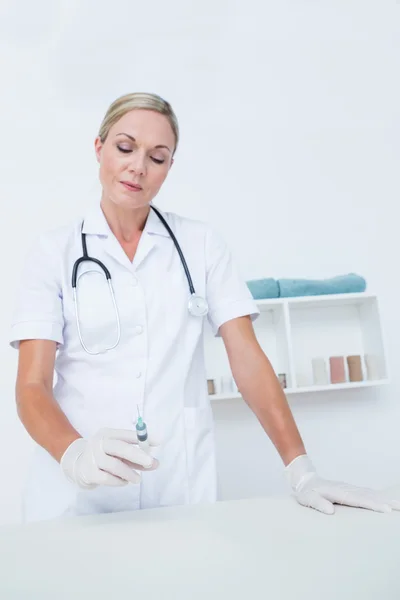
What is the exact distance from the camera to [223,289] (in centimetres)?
141

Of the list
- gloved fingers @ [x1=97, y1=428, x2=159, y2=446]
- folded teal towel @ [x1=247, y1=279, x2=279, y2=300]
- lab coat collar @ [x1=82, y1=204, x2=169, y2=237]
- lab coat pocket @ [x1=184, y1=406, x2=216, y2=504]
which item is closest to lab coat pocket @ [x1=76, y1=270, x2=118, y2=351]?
lab coat collar @ [x1=82, y1=204, x2=169, y2=237]

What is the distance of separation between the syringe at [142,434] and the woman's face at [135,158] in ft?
2.12

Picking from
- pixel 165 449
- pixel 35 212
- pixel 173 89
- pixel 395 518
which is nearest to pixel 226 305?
pixel 165 449

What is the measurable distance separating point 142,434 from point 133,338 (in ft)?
1.42

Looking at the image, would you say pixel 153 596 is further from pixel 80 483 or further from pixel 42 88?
pixel 42 88

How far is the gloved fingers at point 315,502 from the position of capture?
0.92 m

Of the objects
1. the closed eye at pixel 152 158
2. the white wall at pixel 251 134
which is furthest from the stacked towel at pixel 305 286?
the closed eye at pixel 152 158

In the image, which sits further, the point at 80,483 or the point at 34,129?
the point at 34,129

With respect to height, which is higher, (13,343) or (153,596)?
(13,343)

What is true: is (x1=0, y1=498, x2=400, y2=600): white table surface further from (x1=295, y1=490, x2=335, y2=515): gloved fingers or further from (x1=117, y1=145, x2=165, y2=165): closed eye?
(x1=117, y1=145, x2=165, y2=165): closed eye

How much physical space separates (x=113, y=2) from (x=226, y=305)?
186 centimetres

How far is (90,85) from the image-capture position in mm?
2518

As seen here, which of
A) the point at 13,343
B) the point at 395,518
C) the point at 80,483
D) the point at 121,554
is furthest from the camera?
the point at 13,343

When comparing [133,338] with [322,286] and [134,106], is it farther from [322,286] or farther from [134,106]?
[322,286]
